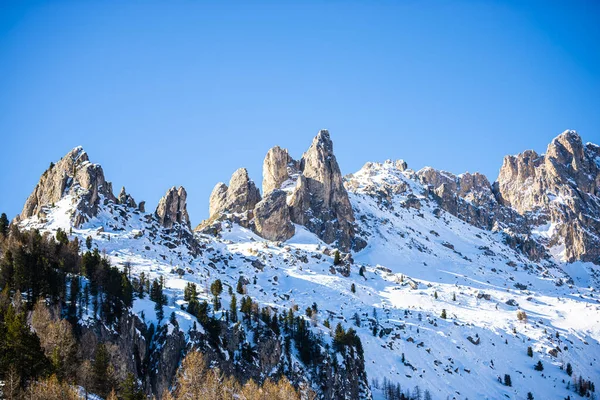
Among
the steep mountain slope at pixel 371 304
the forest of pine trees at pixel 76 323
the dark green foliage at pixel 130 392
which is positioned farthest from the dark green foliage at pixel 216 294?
the dark green foliage at pixel 130 392

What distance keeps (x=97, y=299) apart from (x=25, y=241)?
2042cm

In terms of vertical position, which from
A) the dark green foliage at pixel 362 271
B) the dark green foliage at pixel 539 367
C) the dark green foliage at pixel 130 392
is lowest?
the dark green foliage at pixel 539 367

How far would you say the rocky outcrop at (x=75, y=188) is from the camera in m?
144

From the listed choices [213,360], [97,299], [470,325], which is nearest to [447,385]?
[470,325]

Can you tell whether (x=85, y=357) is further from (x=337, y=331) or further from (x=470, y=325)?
(x=470, y=325)

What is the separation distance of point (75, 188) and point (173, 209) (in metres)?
32.5

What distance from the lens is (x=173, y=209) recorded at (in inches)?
6796

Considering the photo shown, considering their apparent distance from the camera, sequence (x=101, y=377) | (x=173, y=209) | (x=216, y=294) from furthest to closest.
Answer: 1. (x=173, y=209)
2. (x=216, y=294)
3. (x=101, y=377)

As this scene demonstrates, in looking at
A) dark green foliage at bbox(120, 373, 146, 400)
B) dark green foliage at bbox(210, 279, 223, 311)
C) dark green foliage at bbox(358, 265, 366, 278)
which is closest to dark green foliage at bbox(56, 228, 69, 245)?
dark green foliage at bbox(210, 279, 223, 311)

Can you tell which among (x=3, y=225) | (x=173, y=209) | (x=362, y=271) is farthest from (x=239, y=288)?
(x=362, y=271)

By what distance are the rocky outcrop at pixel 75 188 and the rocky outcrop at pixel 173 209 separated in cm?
1613

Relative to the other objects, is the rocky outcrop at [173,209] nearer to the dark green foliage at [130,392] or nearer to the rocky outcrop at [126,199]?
the rocky outcrop at [126,199]

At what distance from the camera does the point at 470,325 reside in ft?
557

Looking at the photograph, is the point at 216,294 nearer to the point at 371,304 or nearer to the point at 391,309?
the point at 371,304
